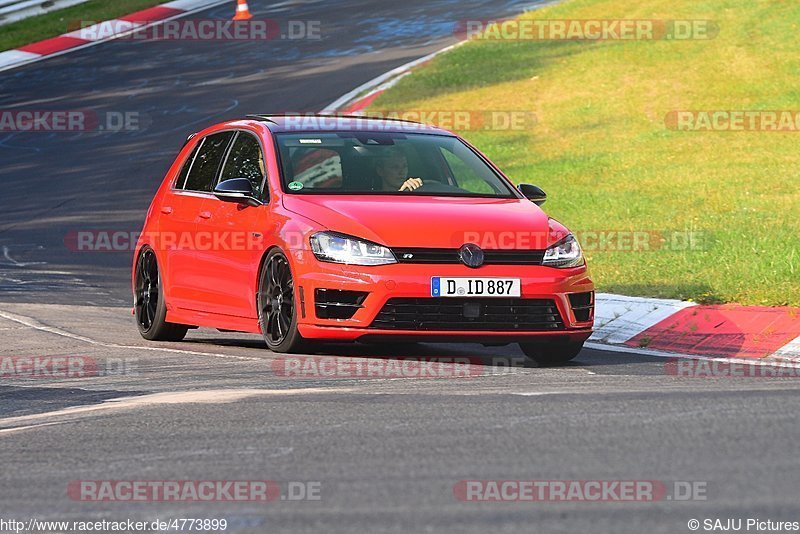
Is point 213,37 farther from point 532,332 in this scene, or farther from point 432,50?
point 532,332

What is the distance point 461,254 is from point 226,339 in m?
3.40

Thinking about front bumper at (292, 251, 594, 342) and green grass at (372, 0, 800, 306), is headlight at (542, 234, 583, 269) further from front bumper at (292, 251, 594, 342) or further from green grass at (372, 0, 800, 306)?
green grass at (372, 0, 800, 306)

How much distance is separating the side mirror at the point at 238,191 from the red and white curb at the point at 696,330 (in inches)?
106

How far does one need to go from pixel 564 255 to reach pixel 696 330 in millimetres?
1827

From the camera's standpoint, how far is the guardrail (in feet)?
117

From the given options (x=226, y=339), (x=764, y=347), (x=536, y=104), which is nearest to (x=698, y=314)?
(x=764, y=347)

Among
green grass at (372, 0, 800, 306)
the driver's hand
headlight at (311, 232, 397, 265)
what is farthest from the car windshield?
green grass at (372, 0, 800, 306)

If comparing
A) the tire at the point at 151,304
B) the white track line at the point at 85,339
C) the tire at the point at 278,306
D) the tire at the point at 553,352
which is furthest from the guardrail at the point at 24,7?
the tire at the point at 553,352

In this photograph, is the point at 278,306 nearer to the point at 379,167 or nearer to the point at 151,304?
the point at 379,167

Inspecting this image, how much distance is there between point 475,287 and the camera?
975 cm

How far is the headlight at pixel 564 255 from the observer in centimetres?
1006

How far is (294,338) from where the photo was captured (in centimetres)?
1005

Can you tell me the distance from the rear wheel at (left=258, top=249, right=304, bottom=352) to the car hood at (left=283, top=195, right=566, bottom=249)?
38 centimetres

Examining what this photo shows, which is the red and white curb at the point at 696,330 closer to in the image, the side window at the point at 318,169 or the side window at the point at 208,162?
the side window at the point at 318,169
